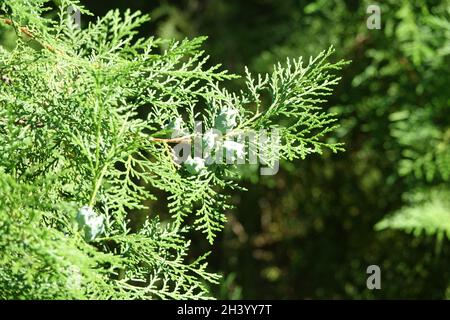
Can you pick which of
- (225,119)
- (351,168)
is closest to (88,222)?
(225,119)

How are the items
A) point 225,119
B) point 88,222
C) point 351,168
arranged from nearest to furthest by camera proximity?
point 88,222 → point 225,119 → point 351,168

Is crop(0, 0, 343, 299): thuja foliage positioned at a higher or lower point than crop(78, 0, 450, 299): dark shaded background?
lower

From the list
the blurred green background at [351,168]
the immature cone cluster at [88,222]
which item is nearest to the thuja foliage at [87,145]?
the immature cone cluster at [88,222]

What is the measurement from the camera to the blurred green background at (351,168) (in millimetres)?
2219

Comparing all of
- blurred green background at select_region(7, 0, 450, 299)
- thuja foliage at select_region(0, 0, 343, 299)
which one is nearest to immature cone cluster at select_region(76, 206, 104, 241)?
thuja foliage at select_region(0, 0, 343, 299)

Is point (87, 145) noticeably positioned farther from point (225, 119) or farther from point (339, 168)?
point (339, 168)

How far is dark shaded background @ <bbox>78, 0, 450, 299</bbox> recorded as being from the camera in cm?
235

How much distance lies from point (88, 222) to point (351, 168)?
229cm

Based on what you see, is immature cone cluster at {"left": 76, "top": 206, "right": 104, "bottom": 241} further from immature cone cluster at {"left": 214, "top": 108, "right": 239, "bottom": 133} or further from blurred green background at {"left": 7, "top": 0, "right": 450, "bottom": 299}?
blurred green background at {"left": 7, "top": 0, "right": 450, "bottom": 299}

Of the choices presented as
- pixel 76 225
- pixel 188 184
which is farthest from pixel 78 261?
pixel 188 184

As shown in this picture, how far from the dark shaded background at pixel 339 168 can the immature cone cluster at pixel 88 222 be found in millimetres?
1190

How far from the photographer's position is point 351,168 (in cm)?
296
